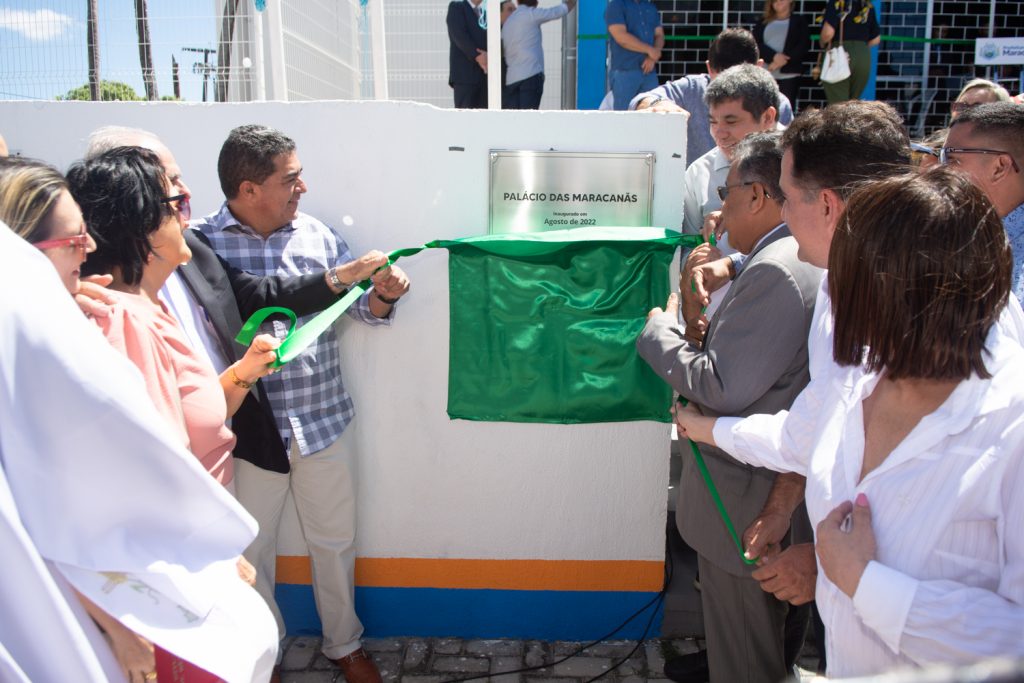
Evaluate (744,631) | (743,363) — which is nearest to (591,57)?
(743,363)

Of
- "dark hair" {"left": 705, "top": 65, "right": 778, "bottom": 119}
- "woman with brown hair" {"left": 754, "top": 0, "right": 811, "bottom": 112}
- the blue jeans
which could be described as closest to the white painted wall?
"dark hair" {"left": 705, "top": 65, "right": 778, "bottom": 119}

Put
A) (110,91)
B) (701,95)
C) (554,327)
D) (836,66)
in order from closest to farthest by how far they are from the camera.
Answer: (554,327), (110,91), (701,95), (836,66)

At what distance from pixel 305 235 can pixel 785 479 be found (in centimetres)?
201

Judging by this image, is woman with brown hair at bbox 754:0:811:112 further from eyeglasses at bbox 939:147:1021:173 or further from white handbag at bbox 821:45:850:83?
eyeglasses at bbox 939:147:1021:173

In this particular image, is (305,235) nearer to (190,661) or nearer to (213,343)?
(213,343)

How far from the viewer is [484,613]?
145 inches

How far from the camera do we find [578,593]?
3658mm

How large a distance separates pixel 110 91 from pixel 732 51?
3767mm

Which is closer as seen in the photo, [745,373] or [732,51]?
[745,373]

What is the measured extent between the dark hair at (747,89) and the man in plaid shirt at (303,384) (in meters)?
1.82

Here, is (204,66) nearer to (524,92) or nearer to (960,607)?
(524,92)

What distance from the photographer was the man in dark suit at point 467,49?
5.97 m

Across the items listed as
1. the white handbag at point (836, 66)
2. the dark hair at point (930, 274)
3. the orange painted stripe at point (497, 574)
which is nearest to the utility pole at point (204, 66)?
the orange painted stripe at point (497, 574)

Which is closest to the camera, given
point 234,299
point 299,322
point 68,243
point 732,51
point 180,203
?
point 68,243
